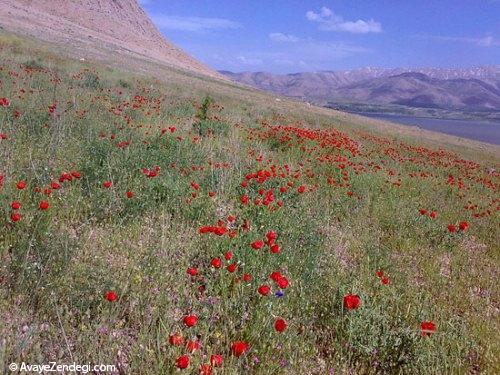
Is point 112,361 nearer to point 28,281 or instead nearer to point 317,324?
point 28,281

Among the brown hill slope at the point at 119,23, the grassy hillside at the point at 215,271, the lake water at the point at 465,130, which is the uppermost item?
the brown hill slope at the point at 119,23

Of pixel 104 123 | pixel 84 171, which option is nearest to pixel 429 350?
pixel 84 171

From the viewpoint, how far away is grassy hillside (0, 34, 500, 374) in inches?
112

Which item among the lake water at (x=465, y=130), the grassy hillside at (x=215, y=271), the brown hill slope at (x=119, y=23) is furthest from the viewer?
the lake water at (x=465, y=130)

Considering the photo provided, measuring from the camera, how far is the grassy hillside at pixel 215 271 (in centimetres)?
285

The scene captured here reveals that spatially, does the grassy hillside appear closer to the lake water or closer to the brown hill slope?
the brown hill slope

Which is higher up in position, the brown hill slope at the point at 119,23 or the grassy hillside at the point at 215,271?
the brown hill slope at the point at 119,23

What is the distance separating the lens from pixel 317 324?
362 cm

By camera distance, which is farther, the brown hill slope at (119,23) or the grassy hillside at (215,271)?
the brown hill slope at (119,23)

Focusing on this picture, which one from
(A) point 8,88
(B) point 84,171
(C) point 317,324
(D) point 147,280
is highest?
(A) point 8,88

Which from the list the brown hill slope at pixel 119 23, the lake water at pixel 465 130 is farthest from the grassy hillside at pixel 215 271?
the lake water at pixel 465 130

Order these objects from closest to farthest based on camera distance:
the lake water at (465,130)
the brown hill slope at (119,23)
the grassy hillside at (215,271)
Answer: the grassy hillside at (215,271), the brown hill slope at (119,23), the lake water at (465,130)

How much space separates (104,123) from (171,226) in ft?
14.6

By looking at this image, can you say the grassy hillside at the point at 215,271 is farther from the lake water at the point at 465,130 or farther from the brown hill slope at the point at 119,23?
the lake water at the point at 465,130
